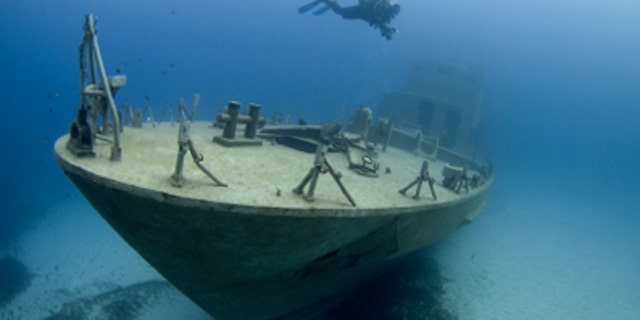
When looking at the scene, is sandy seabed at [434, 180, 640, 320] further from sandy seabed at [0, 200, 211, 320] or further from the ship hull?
sandy seabed at [0, 200, 211, 320]

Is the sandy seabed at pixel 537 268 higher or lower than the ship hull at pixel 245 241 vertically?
lower

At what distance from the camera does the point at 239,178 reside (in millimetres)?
4898

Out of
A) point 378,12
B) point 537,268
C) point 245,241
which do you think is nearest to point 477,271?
point 537,268

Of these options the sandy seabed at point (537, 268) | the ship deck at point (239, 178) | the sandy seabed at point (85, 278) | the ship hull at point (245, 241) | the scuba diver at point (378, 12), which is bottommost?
the sandy seabed at point (85, 278)

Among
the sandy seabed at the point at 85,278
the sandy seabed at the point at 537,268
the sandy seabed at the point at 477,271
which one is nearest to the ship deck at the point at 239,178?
the sandy seabed at the point at 537,268

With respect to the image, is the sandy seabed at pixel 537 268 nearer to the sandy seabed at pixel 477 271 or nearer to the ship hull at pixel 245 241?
the sandy seabed at pixel 477 271

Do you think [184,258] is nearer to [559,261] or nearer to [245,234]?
[245,234]

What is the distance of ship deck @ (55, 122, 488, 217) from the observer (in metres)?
4.00

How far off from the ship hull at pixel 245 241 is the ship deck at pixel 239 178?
0.20 ft

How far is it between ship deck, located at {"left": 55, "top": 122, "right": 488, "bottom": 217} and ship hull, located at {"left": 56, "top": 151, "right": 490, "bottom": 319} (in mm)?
60

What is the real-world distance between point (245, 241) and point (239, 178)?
34.8 inches

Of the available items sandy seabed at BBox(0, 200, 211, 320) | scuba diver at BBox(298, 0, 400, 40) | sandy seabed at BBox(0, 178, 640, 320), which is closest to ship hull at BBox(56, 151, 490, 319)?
sandy seabed at BBox(0, 178, 640, 320)

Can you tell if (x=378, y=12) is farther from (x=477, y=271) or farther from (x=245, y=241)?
(x=245, y=241)

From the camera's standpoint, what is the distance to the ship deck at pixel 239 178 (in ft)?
13.1
